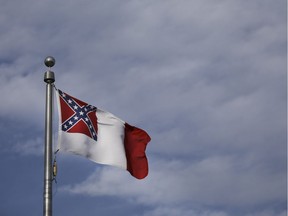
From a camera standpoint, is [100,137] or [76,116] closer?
[76,116]

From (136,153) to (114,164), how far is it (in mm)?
1621

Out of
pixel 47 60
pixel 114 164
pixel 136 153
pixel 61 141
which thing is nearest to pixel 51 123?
pixel 61 141

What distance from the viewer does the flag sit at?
19.3 meters

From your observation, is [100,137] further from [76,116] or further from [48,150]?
[48,150]

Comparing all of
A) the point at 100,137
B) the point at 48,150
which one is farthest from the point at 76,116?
the point at 48,150

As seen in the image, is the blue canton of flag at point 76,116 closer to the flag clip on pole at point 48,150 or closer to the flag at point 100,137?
the flag at point 100,137

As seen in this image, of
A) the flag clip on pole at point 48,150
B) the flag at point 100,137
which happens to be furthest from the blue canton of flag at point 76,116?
the flag clip on pole at point 48,150

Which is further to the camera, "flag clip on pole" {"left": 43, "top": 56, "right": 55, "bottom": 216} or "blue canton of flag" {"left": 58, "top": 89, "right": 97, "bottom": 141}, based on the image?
"blue canton of flag" {"left": 58, "top": 89, "right": 97, "bottom": 141}

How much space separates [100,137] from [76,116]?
56.9 inches

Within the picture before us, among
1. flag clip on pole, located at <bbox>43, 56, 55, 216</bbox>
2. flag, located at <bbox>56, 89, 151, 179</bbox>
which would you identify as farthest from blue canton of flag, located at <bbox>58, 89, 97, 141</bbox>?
flag clip on pole, located at <bbox>43, 56, 55, 216</bbox>

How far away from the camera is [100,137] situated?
20766mm

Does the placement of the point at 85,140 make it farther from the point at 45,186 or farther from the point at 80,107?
the point at 45,186

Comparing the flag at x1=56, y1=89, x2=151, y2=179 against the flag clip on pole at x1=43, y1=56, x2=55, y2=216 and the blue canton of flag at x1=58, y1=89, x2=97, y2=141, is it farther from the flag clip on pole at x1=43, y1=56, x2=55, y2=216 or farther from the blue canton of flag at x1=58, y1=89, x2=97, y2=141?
the flag clip on pole at x1=43, y1=56, x2=55, y2=216

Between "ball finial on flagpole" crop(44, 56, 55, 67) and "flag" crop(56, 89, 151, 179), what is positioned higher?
"ball finial on flagpole" crop(44, 56, 55, 67)
